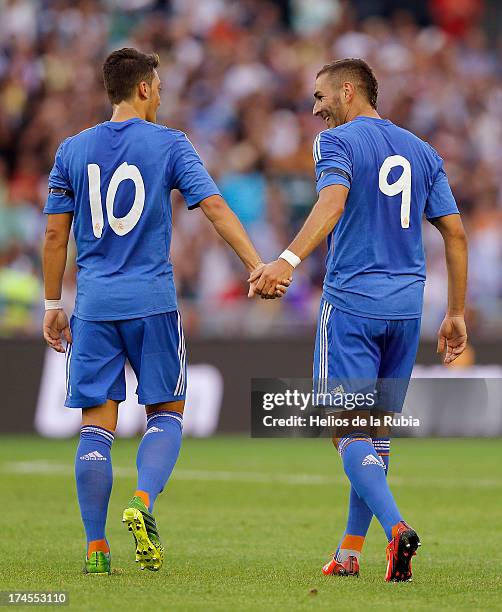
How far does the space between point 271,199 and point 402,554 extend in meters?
11.5

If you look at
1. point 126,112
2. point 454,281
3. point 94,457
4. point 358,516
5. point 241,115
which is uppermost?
point 241,115

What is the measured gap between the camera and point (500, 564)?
687 cm

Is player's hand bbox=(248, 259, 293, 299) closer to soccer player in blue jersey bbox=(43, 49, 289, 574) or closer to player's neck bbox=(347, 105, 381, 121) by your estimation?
soccer player in blue jersey bbox=(43, 49, 289, 574)

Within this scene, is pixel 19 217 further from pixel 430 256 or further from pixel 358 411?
pixel 358 411

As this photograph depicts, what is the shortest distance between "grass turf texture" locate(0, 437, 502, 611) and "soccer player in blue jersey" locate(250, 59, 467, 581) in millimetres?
449

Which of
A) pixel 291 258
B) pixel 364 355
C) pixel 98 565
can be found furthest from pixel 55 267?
pixel 364 355

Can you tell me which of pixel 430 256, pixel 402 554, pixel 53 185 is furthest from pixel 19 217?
pixel 402 554

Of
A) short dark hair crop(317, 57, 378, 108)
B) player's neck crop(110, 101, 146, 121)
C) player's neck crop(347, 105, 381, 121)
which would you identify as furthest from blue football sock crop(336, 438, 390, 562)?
player's neck crop(110, 101, 146, 121)

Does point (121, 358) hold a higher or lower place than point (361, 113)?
lower

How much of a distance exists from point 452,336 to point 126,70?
192cm

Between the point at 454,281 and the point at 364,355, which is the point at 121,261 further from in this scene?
the point at 454,281

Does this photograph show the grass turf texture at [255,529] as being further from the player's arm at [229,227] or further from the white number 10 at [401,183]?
the white number 10 at [401,183]

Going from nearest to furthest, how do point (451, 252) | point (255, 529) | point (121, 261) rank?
point (121, 261) → point (451, 252) → point (255, 529)

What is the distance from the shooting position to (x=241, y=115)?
1847 cm
